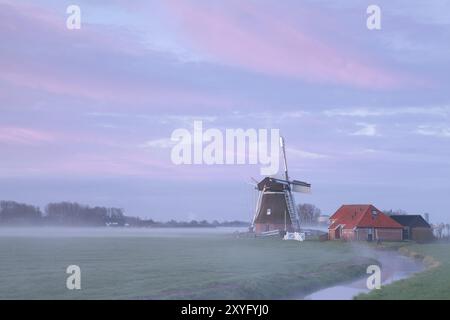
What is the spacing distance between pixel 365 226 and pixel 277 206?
882cm

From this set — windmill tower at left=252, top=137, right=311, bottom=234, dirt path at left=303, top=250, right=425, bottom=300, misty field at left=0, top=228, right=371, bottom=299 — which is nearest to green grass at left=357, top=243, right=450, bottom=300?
dirt path at left=303, top=250, right=425, bottom=300

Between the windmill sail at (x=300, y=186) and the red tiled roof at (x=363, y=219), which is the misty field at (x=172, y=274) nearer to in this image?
the red tiled roof at (x=363, y=219)

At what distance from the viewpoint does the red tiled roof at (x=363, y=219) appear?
213ft

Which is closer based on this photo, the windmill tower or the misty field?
the misty field

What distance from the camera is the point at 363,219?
213 feet

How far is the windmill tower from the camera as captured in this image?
6738 cm

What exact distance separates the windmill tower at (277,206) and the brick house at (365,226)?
4050 mm

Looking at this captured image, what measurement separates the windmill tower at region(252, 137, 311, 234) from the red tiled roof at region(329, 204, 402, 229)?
4.18 m

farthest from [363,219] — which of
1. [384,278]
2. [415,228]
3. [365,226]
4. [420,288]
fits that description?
[420,288]

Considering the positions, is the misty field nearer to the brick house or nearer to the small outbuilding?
the brick house

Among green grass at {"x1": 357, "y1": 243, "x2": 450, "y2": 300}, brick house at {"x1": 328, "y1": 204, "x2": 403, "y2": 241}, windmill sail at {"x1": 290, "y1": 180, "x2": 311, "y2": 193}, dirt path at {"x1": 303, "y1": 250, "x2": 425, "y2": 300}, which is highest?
windmill sail at {"x1": 290, "y1": 180, "x2": 311, "y2": 193}

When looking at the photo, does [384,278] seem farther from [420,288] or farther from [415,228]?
[415,228]

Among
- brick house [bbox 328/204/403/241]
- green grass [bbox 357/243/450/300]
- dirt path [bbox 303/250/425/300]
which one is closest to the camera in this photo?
green grass [bbox 357/243/450/300]

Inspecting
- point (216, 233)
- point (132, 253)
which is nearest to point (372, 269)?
point (132, 253)
